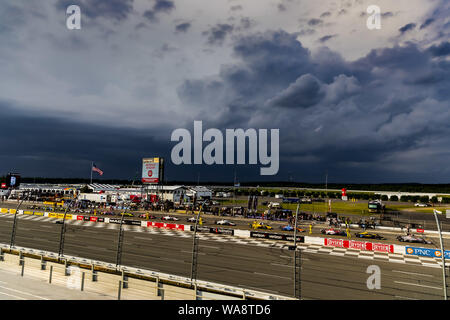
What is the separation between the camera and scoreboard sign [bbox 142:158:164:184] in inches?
2559

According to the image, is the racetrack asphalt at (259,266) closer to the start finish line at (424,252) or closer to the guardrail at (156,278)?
the start finish line at (424,252)

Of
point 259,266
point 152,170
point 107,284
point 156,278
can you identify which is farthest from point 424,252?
point 152,170

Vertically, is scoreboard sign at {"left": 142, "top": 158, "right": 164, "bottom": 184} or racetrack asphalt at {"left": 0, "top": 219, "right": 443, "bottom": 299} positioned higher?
scoreboard sign at {"left": 142, "top": 158, "right": 164, "bottom": 184}

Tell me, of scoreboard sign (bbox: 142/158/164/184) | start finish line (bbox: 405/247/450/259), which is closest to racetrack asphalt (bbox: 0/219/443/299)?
start finish line (bbox: 405/247/450/259)

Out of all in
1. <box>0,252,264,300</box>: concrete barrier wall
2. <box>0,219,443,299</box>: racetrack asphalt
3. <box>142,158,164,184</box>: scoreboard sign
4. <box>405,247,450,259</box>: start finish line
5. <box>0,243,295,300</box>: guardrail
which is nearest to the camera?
<box>0,243,295,300</box>: guardrail

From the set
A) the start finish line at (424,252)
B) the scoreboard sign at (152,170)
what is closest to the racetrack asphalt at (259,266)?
the start finish line at (424,252)

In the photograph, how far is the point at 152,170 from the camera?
2576 inches

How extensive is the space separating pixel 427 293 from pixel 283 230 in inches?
851

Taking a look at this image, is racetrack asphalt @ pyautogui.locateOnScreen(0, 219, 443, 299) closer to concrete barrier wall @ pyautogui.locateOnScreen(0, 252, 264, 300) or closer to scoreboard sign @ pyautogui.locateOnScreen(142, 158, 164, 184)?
concrete barrier wall @ pyautogui.locateOnScreen(0, 252, 264, 300)

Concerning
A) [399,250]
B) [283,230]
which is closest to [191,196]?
[283,230]

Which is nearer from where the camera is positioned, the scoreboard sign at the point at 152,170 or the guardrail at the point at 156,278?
the guardrail at the point at 156,278

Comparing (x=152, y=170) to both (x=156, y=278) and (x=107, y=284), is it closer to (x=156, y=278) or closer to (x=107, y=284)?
(x=107, y=284)

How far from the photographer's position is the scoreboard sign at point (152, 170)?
65000 millimetres

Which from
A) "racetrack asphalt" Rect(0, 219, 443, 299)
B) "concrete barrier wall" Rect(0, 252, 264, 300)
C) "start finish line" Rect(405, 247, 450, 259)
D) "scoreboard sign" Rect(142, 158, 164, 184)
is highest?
"scoreboard sign" Rect(142, 158, 164, 184)
